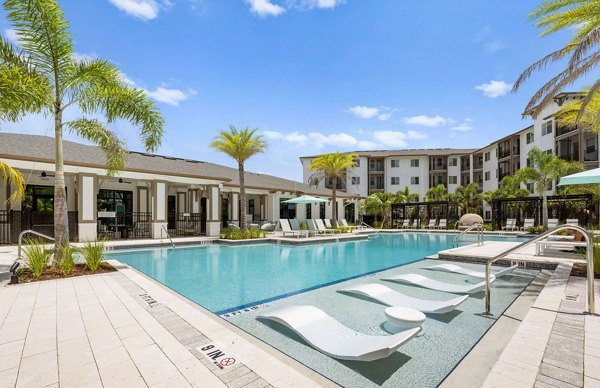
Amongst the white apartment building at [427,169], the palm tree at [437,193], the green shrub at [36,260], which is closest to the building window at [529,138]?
the white apartment building at [427,169]

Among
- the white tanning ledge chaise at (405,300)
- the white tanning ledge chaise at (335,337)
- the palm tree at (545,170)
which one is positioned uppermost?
the palm tree at (545,170)

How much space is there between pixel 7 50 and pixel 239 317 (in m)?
8.38

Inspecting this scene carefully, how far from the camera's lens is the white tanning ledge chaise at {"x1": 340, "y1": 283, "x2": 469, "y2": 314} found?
546 centimetres

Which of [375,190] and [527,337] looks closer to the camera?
[527,337]

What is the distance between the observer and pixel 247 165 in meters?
20.2

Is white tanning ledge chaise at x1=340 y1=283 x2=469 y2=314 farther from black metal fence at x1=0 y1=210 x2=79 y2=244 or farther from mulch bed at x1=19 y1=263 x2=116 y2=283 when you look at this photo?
black metal fence at x1=0 y1=210 x2=79 y2=244

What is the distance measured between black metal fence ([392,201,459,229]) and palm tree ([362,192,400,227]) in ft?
2.58

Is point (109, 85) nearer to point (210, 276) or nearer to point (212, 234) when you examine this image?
point (210, 276)

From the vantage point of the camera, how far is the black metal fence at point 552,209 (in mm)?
22531

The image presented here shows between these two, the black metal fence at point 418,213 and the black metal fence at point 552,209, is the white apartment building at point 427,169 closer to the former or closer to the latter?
the black metal fence at point 418,213

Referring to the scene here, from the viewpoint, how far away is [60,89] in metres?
8.10

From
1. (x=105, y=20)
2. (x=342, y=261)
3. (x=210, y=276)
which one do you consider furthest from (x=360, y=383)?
(x=105, y=20)

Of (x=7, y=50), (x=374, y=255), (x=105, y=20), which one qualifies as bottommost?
(x=374, y=255)

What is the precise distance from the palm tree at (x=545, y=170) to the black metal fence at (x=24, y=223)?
3145 centimetres
